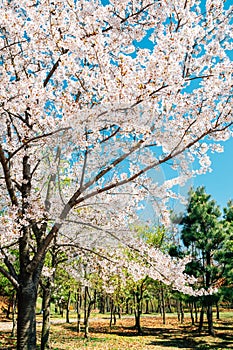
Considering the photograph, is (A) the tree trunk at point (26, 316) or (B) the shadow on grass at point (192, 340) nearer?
(A) the tree trunk at point (26, 316)

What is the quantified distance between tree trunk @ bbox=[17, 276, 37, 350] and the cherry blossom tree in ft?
0.05

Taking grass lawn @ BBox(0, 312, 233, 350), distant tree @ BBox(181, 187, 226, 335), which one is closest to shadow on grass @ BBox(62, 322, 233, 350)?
grass lawn @ BBox(0, 312, 233, 350)

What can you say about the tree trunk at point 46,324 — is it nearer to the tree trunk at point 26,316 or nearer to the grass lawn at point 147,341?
the grass lawn at point 147,341

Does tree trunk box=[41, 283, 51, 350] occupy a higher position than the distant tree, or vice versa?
the distant tree

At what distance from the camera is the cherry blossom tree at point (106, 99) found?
4.58 m

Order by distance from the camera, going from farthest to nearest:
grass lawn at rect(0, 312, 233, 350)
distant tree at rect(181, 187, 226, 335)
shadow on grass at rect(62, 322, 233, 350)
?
distant tree at rect(181, 187, 226, 335) < shadow on grass at rect(62, 322, 233, 350) < grass lawn at rect(0, 312, 233, 350)

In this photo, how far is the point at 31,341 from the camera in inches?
222

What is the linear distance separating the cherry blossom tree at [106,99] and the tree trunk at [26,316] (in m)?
0.02

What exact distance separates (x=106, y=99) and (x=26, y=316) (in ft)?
12.1

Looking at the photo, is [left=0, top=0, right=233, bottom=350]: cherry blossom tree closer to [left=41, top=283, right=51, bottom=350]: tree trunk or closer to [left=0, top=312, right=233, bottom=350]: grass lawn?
[left=41, top=283, right=51, bottom=350]: tree trunk

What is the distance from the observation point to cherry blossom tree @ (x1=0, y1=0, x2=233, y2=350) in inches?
180

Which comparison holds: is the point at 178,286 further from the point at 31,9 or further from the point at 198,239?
the point at 198,239

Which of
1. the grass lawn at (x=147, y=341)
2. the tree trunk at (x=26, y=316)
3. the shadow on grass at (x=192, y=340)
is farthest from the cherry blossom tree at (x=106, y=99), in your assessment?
the shadow on grass at (x=192, y=340)

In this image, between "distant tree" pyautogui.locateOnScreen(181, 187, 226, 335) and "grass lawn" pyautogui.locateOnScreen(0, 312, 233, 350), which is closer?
"grass lawn" pyautogui.locateOnScreen(0, 312, 233, 350)
